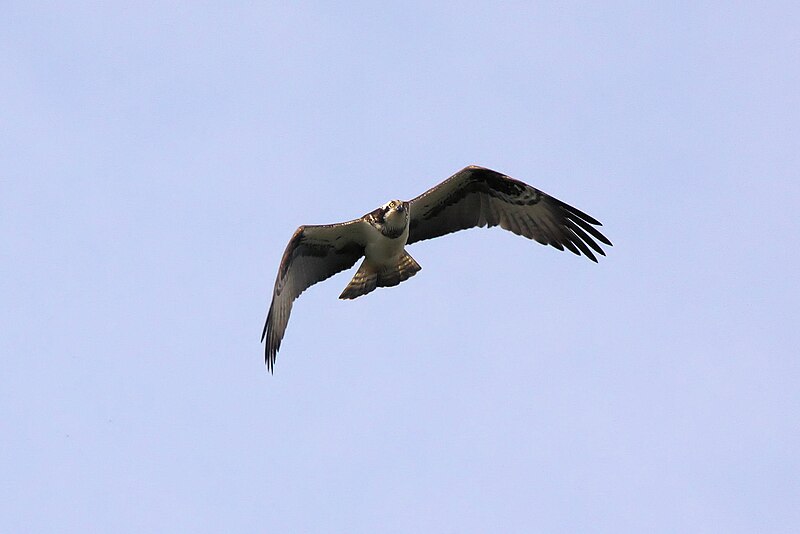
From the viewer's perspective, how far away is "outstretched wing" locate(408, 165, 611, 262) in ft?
54.2

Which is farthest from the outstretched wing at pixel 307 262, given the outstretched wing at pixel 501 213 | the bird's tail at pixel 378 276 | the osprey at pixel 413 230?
the outstretched wing at pixel 501 213

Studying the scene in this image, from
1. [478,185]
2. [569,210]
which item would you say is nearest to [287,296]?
[478,185]

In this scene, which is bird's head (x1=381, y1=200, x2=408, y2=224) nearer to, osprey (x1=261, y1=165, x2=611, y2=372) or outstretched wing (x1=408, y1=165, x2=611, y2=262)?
osprey (x1=261, y1=165, x2=611, y2=372)

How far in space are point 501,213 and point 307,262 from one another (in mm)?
3022

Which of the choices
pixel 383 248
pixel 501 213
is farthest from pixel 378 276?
pixel 501 213

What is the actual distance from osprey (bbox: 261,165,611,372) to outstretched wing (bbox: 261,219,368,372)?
1 cm

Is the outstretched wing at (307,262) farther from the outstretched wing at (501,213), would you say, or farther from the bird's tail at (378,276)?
the outstretched wing at (501,213)

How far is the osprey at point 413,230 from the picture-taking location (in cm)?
1586

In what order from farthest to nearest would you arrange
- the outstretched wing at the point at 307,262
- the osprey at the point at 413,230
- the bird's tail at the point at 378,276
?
the bird's tail at the point at 378,276 → the osprey at the point at 413,230 → the outstretched wing at the point at 307,262

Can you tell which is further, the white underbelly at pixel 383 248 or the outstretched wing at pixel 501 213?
the outstretched wing at pixel 501 213

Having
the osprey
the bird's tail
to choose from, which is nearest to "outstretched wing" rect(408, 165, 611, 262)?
the osprey

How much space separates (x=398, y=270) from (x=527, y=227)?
2117 millimetres

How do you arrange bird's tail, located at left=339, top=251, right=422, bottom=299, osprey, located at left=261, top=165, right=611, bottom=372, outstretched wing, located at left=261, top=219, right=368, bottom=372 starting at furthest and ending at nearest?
bird's tail, located at left=339, top=251, right=422, bottom=299 → osprey, located at left=261, top=165, right=611, bottom=372 → outstretched wing, located at left=261, top=219, right=368, bottom=372

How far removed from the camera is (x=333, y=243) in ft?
53.8
